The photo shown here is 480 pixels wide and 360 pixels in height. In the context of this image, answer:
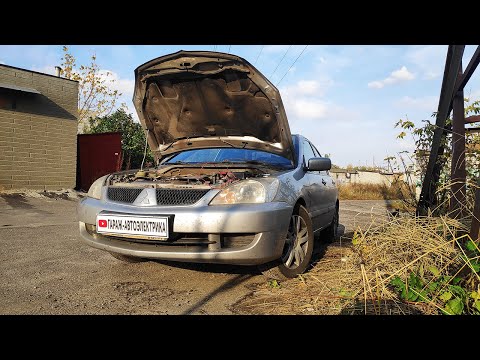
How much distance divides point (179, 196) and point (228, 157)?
1317mm

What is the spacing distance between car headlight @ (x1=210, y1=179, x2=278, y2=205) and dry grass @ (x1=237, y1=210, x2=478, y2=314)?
0.73 metres

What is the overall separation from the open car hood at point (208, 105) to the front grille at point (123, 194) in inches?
48.4

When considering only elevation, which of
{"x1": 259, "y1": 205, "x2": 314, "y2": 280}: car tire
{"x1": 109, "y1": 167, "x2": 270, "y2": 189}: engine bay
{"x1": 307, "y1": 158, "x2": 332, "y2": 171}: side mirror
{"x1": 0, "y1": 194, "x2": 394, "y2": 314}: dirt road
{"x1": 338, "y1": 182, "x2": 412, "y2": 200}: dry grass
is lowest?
{"x1": 338, "y1": 182, "x2": 412, "y2": 200}: dry grass

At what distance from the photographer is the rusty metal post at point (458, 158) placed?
3.00 meters

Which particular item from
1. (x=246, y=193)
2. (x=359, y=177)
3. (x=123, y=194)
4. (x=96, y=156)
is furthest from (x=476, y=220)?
(x=359, y=177)

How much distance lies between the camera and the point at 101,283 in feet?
9.44

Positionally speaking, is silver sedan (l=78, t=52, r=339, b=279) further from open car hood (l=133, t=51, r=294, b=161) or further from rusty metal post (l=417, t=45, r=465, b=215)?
rusty metal post (l=417, t=45, r=465, b=215)

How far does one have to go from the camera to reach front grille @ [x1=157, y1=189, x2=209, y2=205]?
2.77 m

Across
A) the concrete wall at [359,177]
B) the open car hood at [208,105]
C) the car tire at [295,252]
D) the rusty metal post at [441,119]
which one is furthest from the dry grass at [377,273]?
the concrete wall at [359,177]

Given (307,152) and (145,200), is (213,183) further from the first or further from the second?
(307,152)

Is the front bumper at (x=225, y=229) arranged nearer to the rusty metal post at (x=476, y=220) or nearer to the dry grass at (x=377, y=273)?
the dry grass at (x=377, y=273)

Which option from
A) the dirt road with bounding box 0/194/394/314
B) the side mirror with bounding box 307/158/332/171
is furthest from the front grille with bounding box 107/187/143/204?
the side mirror with bounding box 307/158/332/171
